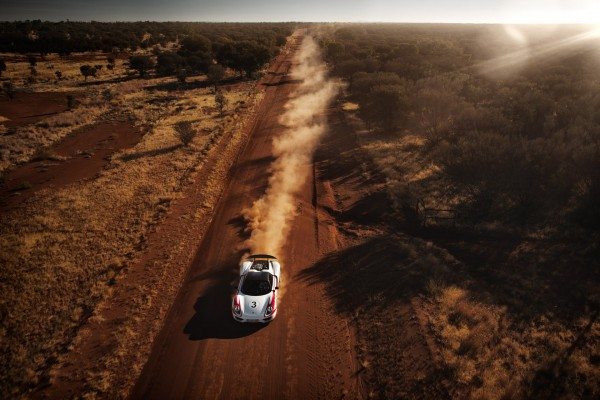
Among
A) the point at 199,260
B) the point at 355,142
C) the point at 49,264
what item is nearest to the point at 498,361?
the point at 199,260

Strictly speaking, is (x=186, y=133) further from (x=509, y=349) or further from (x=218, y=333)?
(x=509, y=349)

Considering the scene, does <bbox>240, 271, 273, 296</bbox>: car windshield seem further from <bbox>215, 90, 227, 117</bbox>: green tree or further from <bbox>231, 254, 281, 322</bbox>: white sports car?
<bbox>215, 90, 227, 117</bbox>: green tree

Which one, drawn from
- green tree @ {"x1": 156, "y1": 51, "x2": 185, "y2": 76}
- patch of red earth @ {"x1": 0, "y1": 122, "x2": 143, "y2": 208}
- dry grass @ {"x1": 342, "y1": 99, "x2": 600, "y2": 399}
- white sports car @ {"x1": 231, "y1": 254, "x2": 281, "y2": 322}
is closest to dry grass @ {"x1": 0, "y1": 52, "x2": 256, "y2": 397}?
patch of red earth @ {"x1": 0, "y1": 122, "x2": 143, "y2": 208}

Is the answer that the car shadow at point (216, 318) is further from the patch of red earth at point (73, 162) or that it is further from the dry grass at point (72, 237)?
the patch of red earth at point (73, 162)

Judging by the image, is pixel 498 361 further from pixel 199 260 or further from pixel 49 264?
pixel 49 264

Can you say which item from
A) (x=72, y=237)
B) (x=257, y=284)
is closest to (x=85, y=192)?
(x=72, y=237)
